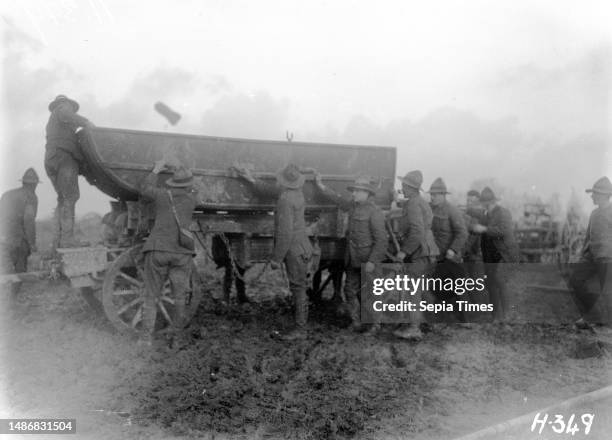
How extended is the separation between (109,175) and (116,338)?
185cm

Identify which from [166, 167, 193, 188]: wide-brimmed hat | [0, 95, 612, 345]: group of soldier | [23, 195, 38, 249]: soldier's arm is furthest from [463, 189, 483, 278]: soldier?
[23, 195, 38, 249]: soldier's arm

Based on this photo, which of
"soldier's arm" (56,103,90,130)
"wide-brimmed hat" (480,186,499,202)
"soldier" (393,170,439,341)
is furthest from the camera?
"wide-brimmed hat" (480,186,499,202)

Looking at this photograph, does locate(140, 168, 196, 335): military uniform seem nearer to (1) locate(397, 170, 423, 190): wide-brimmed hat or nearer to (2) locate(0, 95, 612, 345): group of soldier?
(2) locate(0, 95, 612, 345): group of soldier

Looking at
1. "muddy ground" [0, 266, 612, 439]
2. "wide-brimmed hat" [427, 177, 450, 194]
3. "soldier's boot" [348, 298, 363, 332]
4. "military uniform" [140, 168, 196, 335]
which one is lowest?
Answer: "muddy ground" [0, 266, 612, 439]

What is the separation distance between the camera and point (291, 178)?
667 cm

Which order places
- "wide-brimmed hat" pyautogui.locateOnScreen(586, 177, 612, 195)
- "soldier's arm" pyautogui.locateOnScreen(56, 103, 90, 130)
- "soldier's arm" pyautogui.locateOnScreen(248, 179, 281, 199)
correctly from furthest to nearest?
1. "wide-brimmed hat" pyautogui.locateOnScreen(586, 177, 612, 195)
2. "soldier's arm" pyautogui.locateOnScreen(248, 179, 281, 199)
3. "soldier's arm" pyautogui.locateOnScreen(56, 103, 90, 130)

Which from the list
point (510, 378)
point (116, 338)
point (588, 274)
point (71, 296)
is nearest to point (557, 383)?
point (510, 378)

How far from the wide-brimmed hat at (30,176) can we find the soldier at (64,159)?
2.21 meters

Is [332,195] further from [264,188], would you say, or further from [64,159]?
[64,159]

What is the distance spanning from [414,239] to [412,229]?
0.12 meters

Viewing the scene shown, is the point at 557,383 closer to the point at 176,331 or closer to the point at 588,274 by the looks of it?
the point at 588,274

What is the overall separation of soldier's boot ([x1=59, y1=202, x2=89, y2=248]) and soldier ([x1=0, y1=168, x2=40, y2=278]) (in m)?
2.15

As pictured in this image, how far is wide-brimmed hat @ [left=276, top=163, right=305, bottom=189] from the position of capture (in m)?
6.63

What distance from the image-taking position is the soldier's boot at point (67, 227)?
639cm
